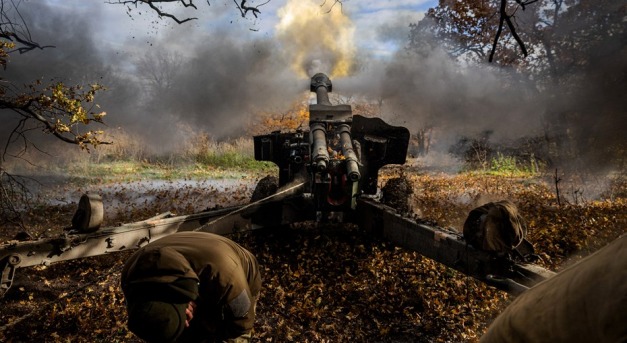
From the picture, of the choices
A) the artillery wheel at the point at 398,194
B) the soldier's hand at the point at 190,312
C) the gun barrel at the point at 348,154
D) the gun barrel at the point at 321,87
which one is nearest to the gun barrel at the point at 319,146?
the gun barrel at the point at 348,154

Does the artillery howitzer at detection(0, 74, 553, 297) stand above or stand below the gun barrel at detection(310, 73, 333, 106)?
below

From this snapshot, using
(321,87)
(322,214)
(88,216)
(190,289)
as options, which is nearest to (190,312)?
(190,289)

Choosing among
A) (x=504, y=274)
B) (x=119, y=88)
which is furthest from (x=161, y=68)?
(x=504, y=274)

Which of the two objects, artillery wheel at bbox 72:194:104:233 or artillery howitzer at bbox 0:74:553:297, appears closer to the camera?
artillery howitzer at bbox 0:74:553:297

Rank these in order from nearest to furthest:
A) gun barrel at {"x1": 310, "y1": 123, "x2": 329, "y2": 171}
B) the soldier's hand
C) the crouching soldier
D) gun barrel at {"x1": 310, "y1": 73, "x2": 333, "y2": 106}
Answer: the crouching soldier
the soldier's hand
gun barrel at {"x1": 310, "y1": 123, "x2": 329, "y2": 171}
gun barrel at {"x1": 310, "y1": 73, "x2": 333, "y2": 106}

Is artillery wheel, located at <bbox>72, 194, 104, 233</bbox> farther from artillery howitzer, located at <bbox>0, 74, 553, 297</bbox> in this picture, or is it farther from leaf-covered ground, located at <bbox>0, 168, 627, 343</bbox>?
leaf-covered ground, located at <bbox>0, 168, 627, 343</bbox>

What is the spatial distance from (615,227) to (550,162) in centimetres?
860

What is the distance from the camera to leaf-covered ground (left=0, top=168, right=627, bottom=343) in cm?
491

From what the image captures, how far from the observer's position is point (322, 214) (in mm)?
7070

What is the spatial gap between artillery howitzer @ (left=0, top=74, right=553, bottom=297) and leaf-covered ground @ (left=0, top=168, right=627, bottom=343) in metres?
0.51

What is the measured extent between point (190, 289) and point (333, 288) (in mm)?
3866

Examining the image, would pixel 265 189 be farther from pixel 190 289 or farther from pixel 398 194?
pixel 190 289

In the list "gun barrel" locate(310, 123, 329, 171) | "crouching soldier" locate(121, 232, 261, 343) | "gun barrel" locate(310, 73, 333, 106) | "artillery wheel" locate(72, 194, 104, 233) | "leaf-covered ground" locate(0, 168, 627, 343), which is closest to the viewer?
"crouching soldier" locate(121, 232, 261, 343)

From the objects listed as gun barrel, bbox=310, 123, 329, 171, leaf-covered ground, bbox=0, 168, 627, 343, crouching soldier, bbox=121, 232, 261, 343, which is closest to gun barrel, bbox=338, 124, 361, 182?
gun barrel, bbox=310, 123, 329, 171
